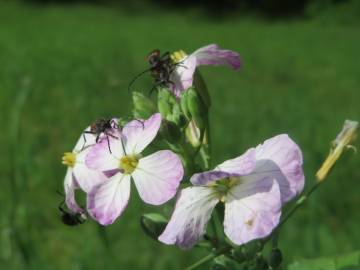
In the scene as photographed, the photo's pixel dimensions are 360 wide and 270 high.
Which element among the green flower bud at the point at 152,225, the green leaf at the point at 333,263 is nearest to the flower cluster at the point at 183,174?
the green flower bud at the point at 152,225

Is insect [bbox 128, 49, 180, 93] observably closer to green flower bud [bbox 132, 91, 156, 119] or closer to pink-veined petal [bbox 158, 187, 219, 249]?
green flower bud [bbox 132, 91, 156, 119]


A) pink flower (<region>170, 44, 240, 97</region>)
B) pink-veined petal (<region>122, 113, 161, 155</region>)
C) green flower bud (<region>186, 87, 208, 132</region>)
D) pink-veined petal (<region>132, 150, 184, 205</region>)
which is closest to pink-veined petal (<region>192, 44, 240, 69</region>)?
pink flower (<region>170, 44, 240, 97</region>)

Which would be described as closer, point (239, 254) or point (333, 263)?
point (239, 254)

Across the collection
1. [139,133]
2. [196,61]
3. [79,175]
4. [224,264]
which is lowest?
[224,264]

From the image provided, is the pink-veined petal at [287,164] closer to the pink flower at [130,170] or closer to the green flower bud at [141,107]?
the pink flower at [130,170]

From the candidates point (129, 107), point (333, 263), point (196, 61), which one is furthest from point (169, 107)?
point (129, 107)

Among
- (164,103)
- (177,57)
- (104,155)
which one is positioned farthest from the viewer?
(177,57)

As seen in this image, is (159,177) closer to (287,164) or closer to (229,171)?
(229,171)

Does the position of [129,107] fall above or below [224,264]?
below
